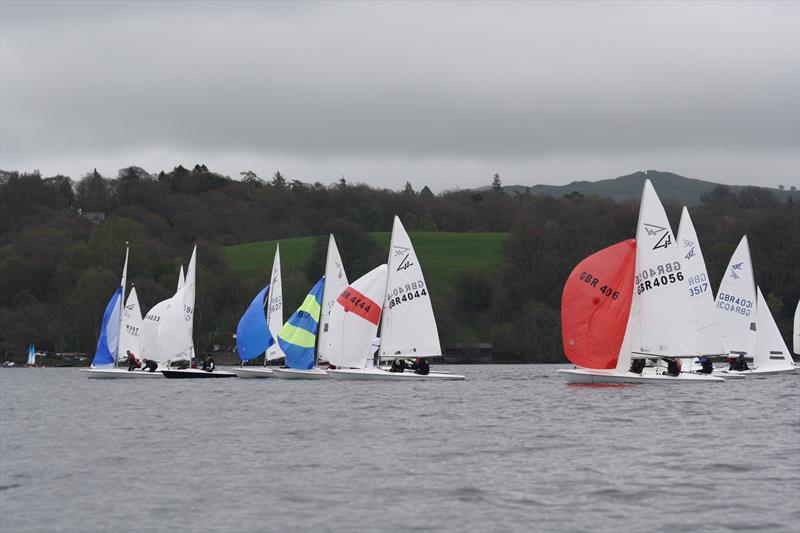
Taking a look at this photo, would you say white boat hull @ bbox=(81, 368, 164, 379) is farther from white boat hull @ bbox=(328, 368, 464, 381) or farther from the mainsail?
the mainsail

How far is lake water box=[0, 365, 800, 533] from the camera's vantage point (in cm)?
1764

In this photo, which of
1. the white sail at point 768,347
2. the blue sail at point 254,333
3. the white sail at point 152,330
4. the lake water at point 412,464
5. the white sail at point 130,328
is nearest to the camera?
the lake water at point 412,464

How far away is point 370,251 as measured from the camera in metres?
101

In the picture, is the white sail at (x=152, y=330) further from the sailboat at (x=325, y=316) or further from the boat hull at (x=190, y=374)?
the sailboat at (x=325, y=316)

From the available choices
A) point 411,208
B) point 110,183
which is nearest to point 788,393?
point 411,208

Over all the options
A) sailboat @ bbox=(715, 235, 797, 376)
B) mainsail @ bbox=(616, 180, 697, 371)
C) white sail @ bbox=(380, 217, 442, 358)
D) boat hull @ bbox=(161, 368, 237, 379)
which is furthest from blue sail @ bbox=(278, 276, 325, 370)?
sailboat @ bbox=(715, 235, 797, 376)

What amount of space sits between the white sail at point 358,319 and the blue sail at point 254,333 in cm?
722

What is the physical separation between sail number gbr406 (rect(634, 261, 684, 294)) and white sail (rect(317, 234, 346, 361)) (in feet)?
46.2

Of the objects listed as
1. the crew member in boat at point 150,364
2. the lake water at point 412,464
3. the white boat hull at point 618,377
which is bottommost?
the lake water at point 412,464

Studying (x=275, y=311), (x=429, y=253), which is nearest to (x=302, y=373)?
(x=275, y=311)

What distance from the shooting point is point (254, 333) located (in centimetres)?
5512

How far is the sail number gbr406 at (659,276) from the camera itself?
3975cm

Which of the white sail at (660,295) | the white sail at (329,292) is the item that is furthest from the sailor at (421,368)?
the white sail at (660,295)

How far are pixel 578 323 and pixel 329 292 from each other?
1559cm
